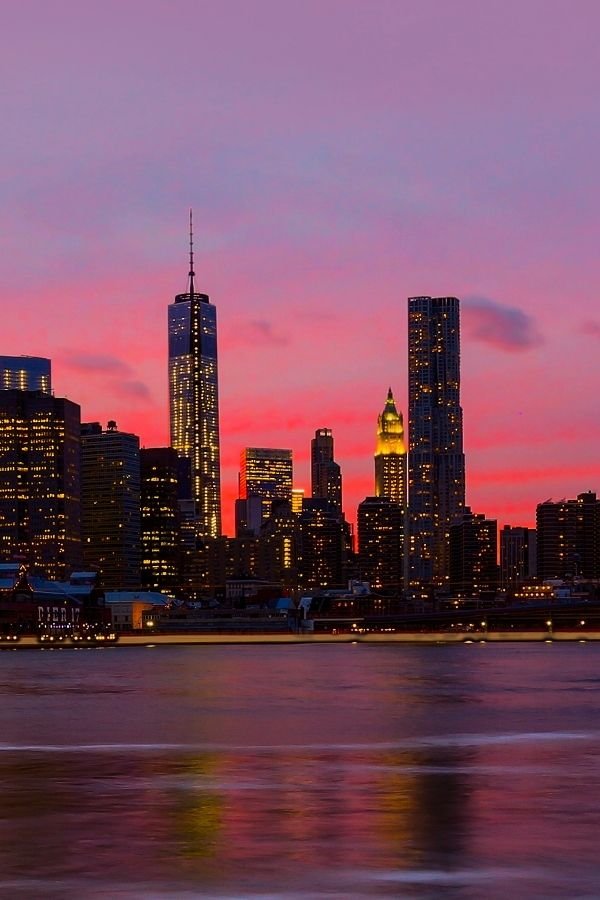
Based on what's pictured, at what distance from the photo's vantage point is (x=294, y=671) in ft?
434

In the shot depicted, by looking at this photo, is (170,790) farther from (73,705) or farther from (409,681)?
(409,681)

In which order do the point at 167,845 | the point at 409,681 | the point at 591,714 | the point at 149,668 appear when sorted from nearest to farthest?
the point at 167,845 < the point at 591,714 < the point at 409,681 < the point at 149,668

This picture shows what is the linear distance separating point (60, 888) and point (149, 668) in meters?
120

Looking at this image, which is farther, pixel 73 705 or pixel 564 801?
pixel 73 705

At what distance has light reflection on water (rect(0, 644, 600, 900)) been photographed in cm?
2452

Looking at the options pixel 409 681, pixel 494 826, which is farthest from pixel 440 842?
pixel 409 681

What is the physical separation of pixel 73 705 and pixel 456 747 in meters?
31.4

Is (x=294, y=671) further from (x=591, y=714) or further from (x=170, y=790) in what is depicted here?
(x=170, y=790)

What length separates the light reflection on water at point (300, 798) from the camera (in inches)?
965

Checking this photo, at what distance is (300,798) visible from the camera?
35094mm

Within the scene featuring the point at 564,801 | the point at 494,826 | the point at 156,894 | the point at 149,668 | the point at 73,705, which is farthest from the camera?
the point at 149,668

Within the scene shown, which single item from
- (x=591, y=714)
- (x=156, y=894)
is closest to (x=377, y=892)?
(x=156, y=894)

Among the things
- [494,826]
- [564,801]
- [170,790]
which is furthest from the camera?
[170,790]

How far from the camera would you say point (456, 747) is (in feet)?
165
